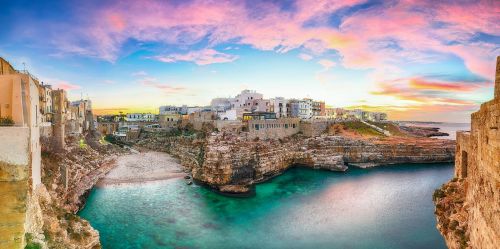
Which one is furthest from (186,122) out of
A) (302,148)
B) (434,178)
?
(434,178)

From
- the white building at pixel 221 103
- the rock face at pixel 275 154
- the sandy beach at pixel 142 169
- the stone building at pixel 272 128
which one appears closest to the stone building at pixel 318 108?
the white building at pixel 221 103

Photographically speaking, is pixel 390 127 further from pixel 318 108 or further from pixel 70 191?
pixel 70 191

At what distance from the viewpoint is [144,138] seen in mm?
66688

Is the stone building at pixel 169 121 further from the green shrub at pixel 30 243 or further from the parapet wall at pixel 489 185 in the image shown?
the parapet wall at pixel 489 185

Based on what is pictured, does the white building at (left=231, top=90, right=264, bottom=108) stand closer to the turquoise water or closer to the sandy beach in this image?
the sandy beach

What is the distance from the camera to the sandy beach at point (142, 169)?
124 feet

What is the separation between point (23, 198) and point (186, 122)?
56525 mm

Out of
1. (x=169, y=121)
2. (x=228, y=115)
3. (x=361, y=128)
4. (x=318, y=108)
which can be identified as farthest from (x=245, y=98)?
(x=361, y=128)

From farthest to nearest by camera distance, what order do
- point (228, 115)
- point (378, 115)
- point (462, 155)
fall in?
point (378, 115)
point (228, 115)
point (462, 155)

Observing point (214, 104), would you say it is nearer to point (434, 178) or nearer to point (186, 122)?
point (186, 122)

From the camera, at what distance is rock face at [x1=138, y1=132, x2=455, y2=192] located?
3509cm

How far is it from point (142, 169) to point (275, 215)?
2392 centimetres

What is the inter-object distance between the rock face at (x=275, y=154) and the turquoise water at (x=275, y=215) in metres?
2.45

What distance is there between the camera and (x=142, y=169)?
43000 mm
